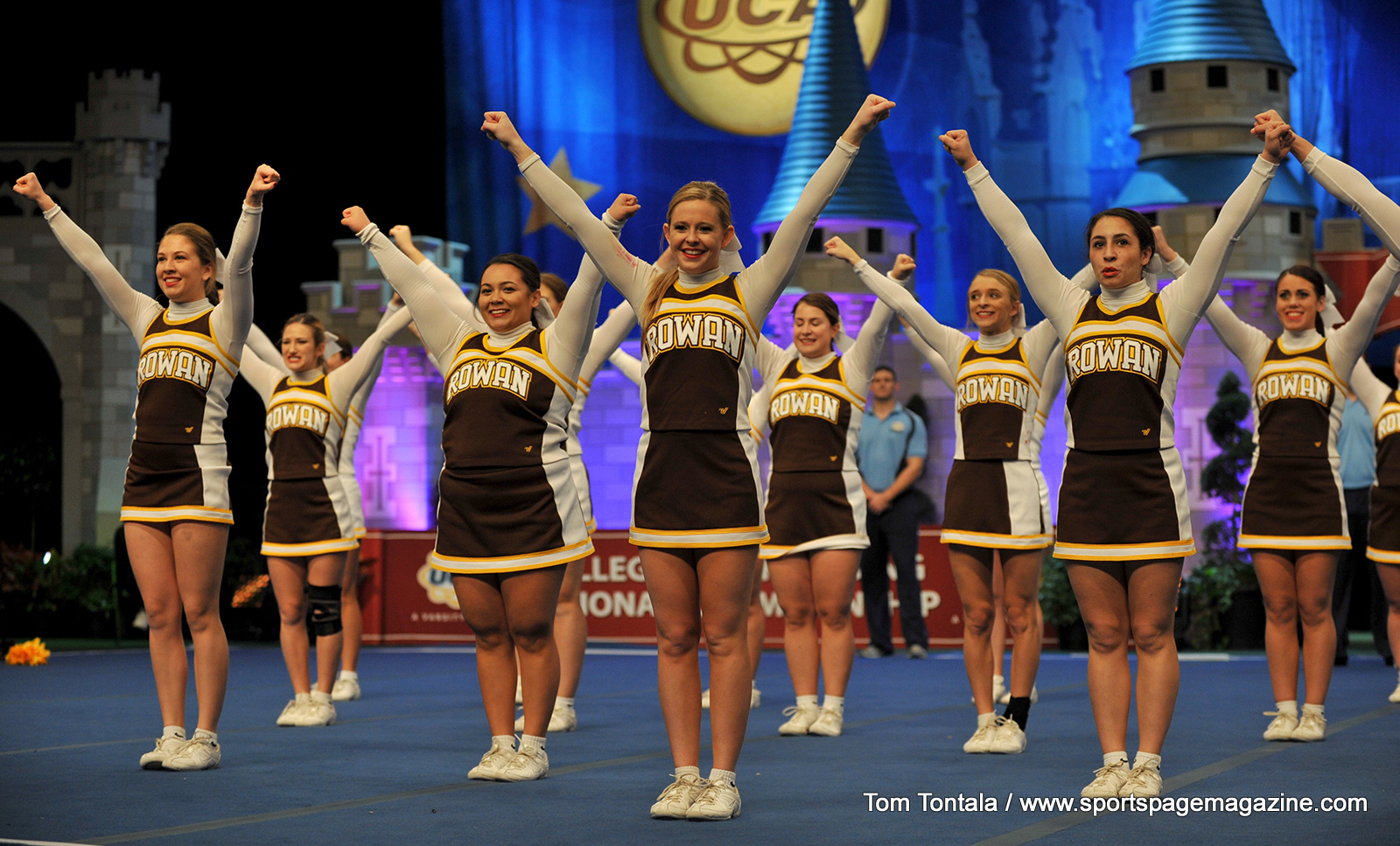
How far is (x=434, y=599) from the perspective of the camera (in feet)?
41.0

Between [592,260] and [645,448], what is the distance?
602 millimetres

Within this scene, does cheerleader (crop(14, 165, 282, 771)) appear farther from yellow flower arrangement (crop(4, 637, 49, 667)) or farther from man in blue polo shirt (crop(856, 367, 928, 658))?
man in blue polo shirt (crop(856, 367, 928, 658))

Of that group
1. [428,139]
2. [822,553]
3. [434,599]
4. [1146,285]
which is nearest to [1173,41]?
[428,139]

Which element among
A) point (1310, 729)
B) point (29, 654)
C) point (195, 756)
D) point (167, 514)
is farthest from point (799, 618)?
point (29, 654)

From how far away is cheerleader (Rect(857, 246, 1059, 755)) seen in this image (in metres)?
A: 5.90

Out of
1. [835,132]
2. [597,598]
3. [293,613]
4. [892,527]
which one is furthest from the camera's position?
[835,132]

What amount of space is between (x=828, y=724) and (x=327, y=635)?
7.87 feet

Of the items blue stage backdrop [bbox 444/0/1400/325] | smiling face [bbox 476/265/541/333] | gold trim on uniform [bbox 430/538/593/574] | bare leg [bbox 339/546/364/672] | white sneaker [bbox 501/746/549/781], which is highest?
blue stage backdrop [bbox 444/0/1400/325]

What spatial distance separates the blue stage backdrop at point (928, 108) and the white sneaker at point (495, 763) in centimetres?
1354

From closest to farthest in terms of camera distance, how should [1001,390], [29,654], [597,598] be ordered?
[1001,390]
[29,654]
[597,598]

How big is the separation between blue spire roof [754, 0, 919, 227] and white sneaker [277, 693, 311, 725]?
11.8 meters

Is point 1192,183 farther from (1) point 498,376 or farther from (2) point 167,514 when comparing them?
(2) point 167,514

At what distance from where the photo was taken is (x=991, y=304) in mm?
5836

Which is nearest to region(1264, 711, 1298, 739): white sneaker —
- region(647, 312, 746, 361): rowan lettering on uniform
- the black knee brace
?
region(647, 312, 746, 361): rowan lettering on uniform
